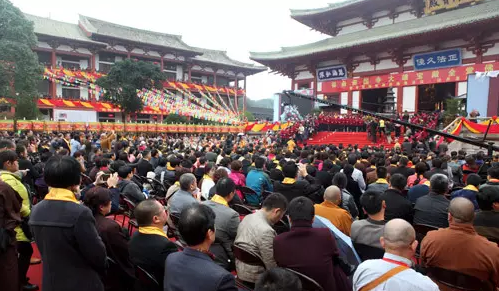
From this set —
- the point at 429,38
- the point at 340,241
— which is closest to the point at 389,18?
the point at 429,38

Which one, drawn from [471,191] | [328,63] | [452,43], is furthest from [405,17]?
[471,191]

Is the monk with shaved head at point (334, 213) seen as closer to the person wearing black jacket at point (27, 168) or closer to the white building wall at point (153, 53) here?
the person wearing black jacket at point (27, 168)

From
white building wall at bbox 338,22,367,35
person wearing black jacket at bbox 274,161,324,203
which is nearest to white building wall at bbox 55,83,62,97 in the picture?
white building wall at bbox 338,22,367,35

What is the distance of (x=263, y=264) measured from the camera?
2748 mm

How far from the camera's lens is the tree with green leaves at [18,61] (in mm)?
19812

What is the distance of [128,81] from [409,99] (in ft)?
52.2

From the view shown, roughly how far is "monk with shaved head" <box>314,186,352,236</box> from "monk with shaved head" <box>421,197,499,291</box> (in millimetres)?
827

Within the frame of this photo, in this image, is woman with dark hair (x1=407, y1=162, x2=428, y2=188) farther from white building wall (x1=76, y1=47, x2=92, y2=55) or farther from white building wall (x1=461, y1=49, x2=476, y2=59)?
white building wall (x1=76, y1=47, x2=92, y2=55)

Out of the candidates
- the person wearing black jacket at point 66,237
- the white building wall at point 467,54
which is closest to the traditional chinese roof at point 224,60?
the white building wall at point 467,54

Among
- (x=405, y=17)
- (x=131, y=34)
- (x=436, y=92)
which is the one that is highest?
(x=131, y=34)

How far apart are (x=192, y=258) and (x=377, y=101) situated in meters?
21.8

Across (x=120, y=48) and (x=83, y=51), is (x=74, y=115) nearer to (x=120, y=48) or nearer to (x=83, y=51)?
(x=83, y=51)

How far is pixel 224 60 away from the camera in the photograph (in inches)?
1534

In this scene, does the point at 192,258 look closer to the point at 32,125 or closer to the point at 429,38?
the point at 429,38
